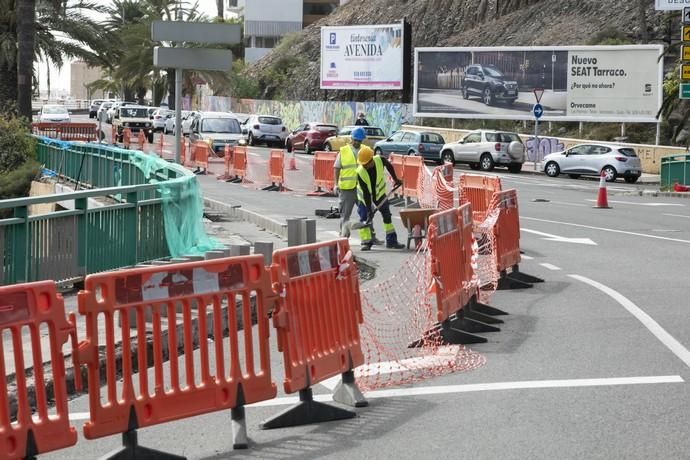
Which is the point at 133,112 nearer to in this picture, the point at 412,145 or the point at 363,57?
the point at 363,57

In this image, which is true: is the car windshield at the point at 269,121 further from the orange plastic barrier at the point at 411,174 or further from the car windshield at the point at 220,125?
the orange plastic barrier at the point at 411,174

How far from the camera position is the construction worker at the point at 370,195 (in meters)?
18.7

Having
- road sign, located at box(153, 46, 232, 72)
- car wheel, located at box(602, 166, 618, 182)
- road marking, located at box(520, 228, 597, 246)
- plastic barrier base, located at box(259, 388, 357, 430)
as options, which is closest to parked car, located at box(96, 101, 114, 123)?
car wheel, located at box(602, 166, 618, 182)

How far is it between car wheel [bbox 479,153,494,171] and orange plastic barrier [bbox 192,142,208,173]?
1196 cm

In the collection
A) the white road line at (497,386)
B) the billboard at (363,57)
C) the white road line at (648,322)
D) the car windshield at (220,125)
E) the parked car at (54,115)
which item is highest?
the billboard at (363,57)

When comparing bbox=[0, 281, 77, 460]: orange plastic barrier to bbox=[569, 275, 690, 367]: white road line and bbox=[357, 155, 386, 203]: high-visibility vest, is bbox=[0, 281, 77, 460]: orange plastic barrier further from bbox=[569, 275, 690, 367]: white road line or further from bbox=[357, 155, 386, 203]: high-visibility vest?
bbox=[357, 155, 386, 203]: high-visibility vest

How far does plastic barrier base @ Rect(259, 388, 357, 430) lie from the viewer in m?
7.62

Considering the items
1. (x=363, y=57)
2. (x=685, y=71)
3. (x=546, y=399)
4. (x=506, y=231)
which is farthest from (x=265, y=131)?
(x=546, y=399)

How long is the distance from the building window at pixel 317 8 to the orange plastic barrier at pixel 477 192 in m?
108

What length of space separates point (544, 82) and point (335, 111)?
20.9 meters

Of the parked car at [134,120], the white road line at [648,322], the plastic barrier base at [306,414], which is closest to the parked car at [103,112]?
the parked car at [134,120]

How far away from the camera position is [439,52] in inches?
2398

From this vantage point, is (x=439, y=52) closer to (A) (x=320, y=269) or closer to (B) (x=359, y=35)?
(B) (x=359, y=35)

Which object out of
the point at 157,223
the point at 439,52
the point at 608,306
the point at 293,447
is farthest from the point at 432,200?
the point at 439,52
